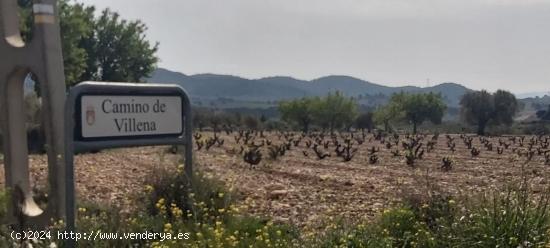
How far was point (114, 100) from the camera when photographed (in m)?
5.66

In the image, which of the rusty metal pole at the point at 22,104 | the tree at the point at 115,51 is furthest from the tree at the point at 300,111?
the rusty metal pole at the point at 22,104

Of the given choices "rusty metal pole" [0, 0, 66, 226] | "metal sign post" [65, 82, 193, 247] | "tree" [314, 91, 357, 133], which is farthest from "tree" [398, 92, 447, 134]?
"metal sign post" [65, 82, 193, 247]

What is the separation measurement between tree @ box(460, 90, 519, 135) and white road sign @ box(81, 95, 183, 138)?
88.2 metres

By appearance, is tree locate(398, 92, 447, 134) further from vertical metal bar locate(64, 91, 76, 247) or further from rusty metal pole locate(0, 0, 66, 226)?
vertical metal bar locate(64, 91, 76, 247)

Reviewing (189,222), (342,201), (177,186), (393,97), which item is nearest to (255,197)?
(342,201)

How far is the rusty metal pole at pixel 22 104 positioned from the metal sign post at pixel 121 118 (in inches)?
73.3

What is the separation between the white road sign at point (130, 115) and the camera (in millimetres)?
5426

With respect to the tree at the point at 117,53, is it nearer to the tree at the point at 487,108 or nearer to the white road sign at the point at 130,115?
the white road sign at the point at 130,115

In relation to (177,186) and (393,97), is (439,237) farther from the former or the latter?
(393,97)

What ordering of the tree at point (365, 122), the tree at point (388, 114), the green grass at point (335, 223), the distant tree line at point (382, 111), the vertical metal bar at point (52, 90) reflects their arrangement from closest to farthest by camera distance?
1. the green grass at point (335, 223)
2. the vertical metal bar at point (52, 90)
3. the distant tree line at point (382, 111)
4. the tree at point (388, 114)
5. the tree at point (365, 122)

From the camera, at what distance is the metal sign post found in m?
5.25

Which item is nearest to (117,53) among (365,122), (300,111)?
(300,111)

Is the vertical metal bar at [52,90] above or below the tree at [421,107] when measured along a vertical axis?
above

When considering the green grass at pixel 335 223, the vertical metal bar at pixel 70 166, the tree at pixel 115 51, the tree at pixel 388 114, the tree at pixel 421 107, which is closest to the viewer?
the vertical metal bar at pixel 70 166
